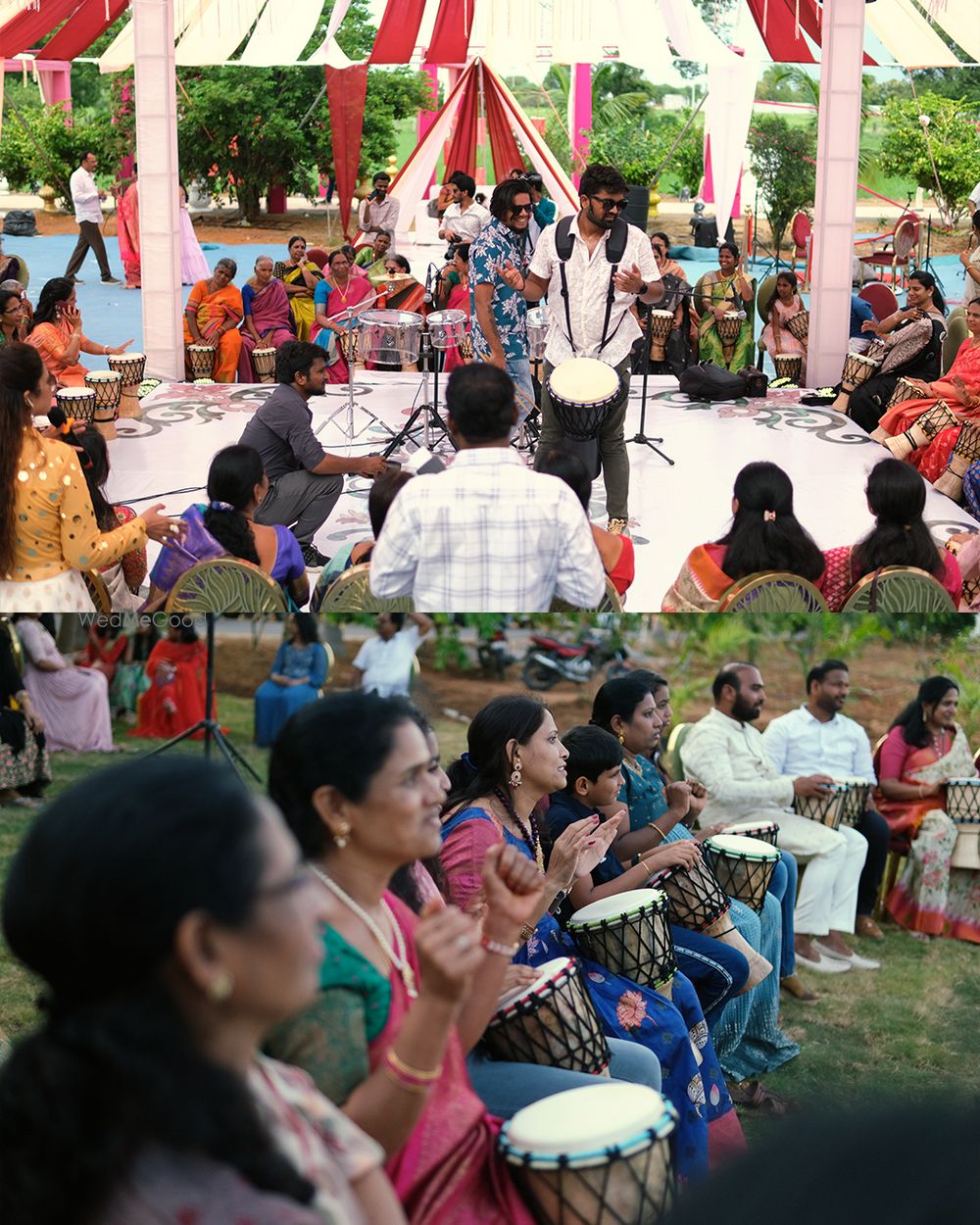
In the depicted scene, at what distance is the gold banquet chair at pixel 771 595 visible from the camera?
421cm

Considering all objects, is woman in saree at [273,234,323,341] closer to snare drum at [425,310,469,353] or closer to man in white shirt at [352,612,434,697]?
snare drum at [425,310,469,353]

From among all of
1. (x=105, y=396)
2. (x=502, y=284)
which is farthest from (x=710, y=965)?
(x=105, y=396)

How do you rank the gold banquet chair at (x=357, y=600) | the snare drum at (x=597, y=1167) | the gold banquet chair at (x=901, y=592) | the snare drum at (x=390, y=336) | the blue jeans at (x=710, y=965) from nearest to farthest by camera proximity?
the snare drum at (x=597, y=1167) < the blue jeans at (x=710, y=965) < the gold banquet chair at (x=357, y=600) < the gold banquet chair at (x=901, y=592) < the snare drum at (x=390, y=336)

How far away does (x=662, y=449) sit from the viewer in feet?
26.7

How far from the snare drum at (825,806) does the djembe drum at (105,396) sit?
4.55m

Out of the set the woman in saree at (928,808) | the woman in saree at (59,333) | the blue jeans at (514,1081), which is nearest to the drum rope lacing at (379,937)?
the blue jeans at (514,1081)

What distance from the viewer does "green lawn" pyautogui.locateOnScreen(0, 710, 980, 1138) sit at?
11.7ft

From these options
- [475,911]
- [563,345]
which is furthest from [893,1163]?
[563,345]

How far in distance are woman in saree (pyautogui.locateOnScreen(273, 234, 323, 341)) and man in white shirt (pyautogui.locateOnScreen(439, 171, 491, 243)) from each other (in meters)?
1.07

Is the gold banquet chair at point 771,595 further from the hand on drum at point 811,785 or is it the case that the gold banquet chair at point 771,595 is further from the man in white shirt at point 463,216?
the man in white shirt at point 463,216

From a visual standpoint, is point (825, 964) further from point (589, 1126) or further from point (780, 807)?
point (589, 1126)

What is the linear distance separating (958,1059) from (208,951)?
277 cm

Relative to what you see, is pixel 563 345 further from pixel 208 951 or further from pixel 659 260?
pixel 208 951

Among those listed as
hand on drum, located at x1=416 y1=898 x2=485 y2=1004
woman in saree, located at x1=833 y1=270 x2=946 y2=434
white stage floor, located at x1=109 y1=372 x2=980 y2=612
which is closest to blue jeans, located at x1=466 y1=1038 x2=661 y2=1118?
hand on drum, located at x1=416 y1=898 x2=485 y2=1004
